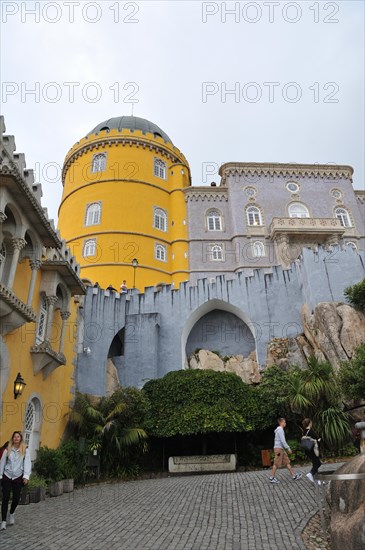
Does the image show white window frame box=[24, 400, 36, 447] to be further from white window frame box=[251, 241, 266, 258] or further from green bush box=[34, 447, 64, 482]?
white window frame box=[251, 241, 266, 258]

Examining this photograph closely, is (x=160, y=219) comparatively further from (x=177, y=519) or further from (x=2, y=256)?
(x=177, y=519)

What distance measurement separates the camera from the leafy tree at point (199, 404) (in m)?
13.8

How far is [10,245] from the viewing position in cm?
1062

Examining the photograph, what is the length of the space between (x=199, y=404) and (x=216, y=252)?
17.0 meters

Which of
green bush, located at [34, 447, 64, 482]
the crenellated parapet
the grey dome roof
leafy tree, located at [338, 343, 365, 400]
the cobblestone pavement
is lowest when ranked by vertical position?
the cobblestone pavement

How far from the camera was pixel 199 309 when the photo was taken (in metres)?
20.1

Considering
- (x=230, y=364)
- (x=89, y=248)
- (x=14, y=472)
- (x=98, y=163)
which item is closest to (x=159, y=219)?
(x=89, y=248)

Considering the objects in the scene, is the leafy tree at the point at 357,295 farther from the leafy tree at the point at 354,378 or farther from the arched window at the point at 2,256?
the arched window at the point at 2,256

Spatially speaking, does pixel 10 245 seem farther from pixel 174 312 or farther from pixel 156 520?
pixel 174 312

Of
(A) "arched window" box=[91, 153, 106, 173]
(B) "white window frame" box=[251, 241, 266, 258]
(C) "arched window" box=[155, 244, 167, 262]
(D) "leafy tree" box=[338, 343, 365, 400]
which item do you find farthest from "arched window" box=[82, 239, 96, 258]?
(D) "leafy tree" box=[338, 343, 365, 400]

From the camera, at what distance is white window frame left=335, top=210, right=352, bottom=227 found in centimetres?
3130

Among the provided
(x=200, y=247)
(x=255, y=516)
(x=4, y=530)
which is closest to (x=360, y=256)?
(x=200, y=247)

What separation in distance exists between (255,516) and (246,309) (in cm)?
1375

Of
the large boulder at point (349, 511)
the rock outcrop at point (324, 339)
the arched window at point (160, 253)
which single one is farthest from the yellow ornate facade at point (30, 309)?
the arched window at point (160, 253)
